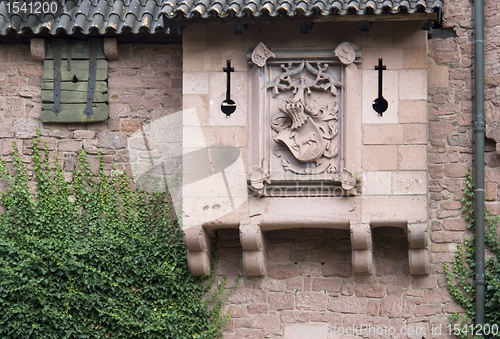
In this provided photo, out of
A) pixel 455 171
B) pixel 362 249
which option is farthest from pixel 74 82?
pixel 455 171

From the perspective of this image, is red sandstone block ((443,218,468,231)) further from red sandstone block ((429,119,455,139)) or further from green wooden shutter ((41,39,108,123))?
green wooden shutter ((41,39,108,123))

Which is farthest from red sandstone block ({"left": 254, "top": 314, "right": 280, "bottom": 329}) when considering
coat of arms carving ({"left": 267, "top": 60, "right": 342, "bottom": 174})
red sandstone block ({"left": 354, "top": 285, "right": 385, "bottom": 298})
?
coat of arms carving ({"left": 267, "top": 60, "right": 342, "bottom": 174})

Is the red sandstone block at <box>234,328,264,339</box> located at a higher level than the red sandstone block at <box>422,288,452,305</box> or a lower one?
lower

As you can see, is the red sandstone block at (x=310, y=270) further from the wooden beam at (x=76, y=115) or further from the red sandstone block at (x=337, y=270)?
the wooden beam at (x=76, y=115)

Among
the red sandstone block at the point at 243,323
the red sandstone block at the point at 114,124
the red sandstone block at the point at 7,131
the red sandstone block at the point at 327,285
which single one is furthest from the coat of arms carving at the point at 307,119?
the red sandstone block at the point at 7,131

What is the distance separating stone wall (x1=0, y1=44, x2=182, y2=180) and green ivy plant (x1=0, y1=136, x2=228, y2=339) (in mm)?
343

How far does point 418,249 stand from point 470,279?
1.99 feet

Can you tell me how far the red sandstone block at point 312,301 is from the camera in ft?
29.2

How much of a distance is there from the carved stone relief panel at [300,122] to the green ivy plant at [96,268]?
118 centimetres

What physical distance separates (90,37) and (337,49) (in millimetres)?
2593

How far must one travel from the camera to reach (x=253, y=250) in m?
8.76

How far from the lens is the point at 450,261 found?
885 cm

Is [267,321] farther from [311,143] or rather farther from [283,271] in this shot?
[311,143]

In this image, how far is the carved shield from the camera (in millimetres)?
8617
